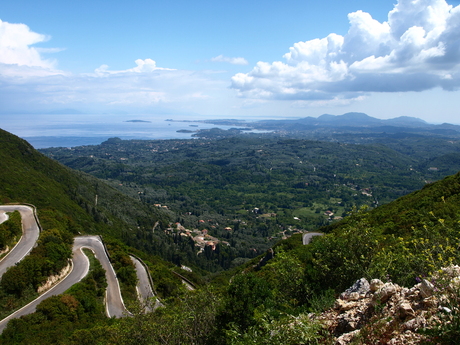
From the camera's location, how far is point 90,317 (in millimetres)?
17125

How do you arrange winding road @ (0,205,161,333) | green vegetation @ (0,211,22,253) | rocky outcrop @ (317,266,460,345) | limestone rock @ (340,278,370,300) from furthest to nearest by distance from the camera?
green vegetation @ (0,211,22,253), winding road @ (0,205,161,333), limestone rock @ (340,278,370,300), rocky outcrop @ (317,266,460,345)

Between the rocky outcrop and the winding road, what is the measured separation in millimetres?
11922

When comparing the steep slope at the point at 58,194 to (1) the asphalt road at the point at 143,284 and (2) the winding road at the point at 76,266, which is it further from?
(1) the asphalt road at the point at 143,284

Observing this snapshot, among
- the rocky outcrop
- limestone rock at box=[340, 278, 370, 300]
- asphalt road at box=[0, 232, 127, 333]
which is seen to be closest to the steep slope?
asphalt road at box=[0, 232, 127, 333]

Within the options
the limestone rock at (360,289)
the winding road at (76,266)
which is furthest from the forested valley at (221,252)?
the winding road at (76,266)

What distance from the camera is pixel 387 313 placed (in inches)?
243

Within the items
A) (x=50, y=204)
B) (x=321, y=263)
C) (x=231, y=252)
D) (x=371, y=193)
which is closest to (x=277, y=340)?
(x=321, y=263)

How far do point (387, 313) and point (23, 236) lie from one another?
28.8m

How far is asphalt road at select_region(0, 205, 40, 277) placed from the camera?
67.2 ft

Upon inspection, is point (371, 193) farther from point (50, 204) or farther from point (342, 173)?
point (50, 204)

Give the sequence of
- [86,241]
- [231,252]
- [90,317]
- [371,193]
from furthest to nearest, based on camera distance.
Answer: [371,193] → [231,252] → [86,241] → [90,317]

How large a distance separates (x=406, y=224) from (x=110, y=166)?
17954 cm

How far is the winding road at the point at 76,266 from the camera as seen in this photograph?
752 inches

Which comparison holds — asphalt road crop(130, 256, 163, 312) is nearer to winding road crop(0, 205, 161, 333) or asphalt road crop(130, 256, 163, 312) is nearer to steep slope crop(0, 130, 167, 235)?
winding road crop(0, 205, 161, 333)
